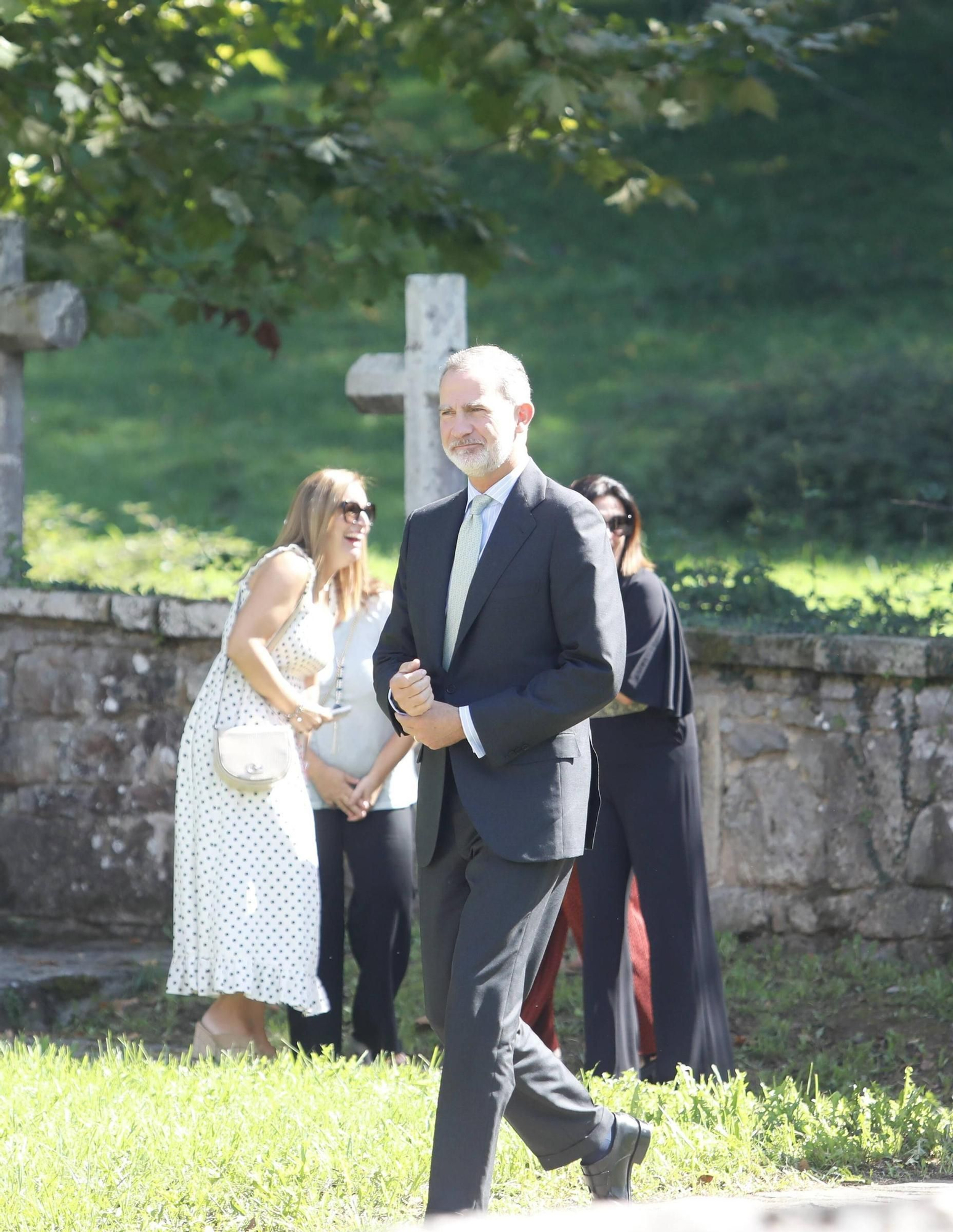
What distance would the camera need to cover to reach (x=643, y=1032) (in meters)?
4.96

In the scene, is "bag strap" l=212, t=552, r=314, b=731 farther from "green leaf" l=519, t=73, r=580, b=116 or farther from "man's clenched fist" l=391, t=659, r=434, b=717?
"green leaf" l=519, t=73, r=580, b=116

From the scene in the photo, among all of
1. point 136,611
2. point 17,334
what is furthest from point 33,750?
point 17,334

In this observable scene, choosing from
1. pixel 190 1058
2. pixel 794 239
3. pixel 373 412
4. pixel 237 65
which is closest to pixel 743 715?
pixel 373 412

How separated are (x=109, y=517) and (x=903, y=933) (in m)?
7.89

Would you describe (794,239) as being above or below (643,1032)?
above

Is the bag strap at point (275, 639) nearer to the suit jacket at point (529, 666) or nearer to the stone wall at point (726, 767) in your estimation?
the suit jacket at point (529, 666)

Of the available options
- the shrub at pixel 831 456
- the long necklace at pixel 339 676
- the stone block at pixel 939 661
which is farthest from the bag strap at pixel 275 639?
the shrub at pixel 831 456

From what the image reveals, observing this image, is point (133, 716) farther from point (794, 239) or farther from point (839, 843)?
point (794, 239)

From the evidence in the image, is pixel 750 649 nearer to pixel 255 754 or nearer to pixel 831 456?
pixel 255 754

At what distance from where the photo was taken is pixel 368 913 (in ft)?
16.4

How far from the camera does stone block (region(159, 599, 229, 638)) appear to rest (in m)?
6.26

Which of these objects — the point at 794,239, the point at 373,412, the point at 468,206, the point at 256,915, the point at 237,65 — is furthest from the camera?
the point at 794,239

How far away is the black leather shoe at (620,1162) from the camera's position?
337 centimetres

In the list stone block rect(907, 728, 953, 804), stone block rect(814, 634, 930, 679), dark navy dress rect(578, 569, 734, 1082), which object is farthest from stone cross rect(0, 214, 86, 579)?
stone block rect(907, 728, 953, 804)
